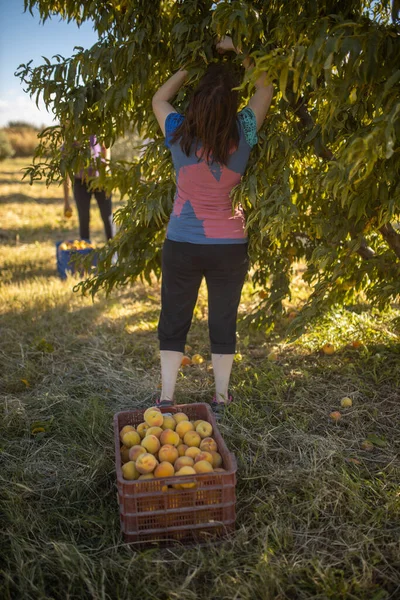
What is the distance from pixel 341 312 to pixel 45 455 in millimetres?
2743

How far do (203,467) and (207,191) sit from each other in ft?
4.17

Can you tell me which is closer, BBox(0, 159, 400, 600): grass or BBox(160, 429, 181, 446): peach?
BBox(0, 159, 400, 600): grass

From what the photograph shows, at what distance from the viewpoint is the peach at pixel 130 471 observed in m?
2.07

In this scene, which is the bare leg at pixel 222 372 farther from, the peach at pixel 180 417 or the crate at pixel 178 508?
the crate at pixel 178 508

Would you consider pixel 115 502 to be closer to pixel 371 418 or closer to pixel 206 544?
pixel 206 544

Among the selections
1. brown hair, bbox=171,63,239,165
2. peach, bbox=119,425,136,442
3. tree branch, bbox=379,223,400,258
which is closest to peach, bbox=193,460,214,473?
peach, bbox=119,425,136,442

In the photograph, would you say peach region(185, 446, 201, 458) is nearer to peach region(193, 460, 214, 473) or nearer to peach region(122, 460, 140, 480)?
peach region(193, 460, 214, 473)

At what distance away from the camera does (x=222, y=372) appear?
291 centimetres

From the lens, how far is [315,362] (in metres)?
3.68

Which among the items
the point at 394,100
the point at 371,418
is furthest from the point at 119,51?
the point at 371,418

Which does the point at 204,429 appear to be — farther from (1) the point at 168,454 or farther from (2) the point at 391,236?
(2) the point at 391,236

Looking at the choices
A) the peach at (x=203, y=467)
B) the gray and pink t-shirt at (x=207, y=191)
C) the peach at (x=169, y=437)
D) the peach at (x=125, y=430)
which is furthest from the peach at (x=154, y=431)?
the gray and pink t-shirt at (x=207, y=191)

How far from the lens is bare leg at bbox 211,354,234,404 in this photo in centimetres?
288

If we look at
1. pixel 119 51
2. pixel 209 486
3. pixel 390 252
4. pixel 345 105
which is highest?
pixel 119 51
